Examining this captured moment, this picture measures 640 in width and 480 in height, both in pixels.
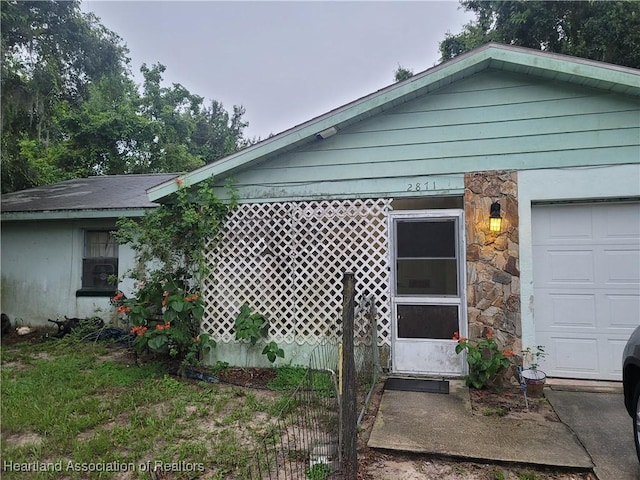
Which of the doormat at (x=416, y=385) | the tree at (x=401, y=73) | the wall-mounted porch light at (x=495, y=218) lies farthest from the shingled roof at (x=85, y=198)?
the tree at (x=401, y=73)

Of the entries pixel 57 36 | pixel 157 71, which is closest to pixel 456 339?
pixel 57 36

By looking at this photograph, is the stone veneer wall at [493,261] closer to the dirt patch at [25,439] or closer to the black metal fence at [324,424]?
the black metal fence at [324,424]

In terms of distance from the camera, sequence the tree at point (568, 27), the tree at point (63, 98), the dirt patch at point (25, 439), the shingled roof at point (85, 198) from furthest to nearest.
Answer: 1. the tree at point (568, 27)
2. the tree at point (63, 98)
3. the shingled roof at point (85, 198)
4. the dirt patch at point (25, 439)

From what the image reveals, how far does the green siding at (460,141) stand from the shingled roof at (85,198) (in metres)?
2.96

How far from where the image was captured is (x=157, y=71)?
75.7 feet

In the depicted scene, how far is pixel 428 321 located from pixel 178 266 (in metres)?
3.52

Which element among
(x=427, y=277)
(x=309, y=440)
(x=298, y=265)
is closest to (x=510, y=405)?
(x=427, y=277)

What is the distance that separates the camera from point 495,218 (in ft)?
14.1

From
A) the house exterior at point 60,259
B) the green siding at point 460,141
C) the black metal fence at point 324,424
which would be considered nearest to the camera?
the black metal fence at point 324,424

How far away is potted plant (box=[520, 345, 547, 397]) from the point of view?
3840mm

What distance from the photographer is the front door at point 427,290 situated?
449 cm

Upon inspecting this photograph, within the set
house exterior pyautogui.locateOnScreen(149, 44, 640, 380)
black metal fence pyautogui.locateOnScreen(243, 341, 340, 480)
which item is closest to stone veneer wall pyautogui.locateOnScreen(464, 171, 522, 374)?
house exterior pyautogui.locateOnScreen(149, 44, 640, 380)

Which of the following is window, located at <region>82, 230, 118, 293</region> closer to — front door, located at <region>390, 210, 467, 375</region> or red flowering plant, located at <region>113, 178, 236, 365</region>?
red flowering plant, located at <region>113, 178, 236, 365</region>

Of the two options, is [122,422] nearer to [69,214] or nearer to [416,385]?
[416,385]
